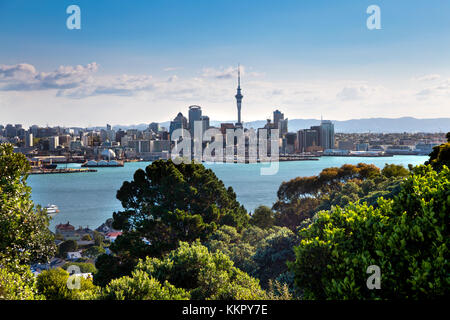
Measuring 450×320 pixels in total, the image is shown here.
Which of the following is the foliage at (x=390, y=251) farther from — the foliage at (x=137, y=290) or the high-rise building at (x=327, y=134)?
the high-rise building at (x=327, y=134)

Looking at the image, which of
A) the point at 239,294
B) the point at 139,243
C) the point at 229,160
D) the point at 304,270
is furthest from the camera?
the point at 229,160

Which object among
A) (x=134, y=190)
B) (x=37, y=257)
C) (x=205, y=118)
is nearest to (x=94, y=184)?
(x=205, y=118)

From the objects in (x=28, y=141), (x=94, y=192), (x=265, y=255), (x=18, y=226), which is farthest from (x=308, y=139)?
(x=18, y=226)

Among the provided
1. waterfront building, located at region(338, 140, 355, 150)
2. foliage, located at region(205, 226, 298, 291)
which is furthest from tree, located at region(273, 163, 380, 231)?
waterfront building, located at region(338, 140, 355, 150)

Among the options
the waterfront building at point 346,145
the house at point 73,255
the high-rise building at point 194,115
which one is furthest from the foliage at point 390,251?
the waterfront building at point 346,145

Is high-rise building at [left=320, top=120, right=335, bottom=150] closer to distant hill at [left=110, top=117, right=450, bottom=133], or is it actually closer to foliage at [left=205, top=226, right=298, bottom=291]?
distant hill at [left=110, top=117, right=450, bottom=133]

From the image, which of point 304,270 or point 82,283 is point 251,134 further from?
point 304,270

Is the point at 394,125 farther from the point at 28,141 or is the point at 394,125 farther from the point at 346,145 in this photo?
the point at 28,141
